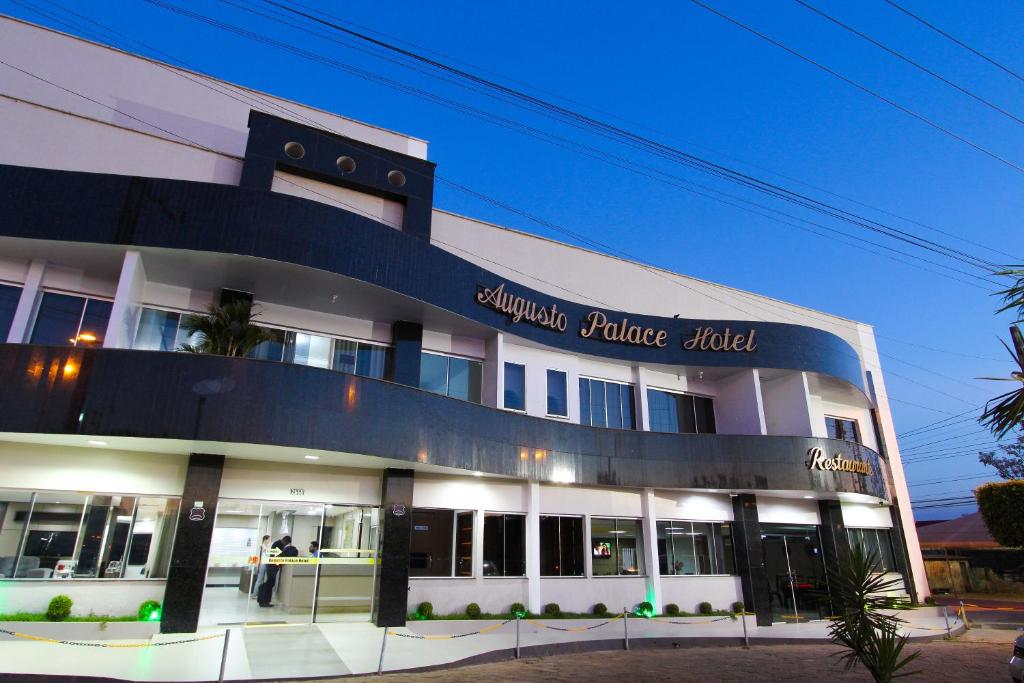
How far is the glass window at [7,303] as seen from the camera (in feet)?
50.9

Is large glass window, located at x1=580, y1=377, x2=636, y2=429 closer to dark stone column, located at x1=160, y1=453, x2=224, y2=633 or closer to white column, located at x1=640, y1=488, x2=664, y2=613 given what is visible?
white column, located at x1=640, y1=488, x2=664, y2=613

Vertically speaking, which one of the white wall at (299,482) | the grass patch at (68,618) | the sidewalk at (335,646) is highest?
the white wall at (299,482)

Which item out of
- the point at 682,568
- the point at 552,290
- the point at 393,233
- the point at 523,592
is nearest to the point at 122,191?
the point at 393,233

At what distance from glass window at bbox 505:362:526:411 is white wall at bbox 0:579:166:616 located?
1147 centimetres

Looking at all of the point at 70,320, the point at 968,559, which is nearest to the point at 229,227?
the point at 70,320

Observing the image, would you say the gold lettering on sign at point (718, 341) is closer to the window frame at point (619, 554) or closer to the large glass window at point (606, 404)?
the large glass window at point (606, 404)

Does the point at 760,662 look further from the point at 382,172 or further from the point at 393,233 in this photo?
the point at 382,172

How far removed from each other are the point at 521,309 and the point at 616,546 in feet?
30.6

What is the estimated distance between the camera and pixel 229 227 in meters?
15.8

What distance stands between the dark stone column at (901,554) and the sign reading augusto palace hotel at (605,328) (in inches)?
527

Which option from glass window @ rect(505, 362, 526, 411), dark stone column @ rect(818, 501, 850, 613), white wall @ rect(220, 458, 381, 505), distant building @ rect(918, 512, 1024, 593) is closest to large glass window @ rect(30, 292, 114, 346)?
white wall @ rect(220, 458, 381, 505)

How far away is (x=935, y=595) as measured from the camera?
3141 centimetres

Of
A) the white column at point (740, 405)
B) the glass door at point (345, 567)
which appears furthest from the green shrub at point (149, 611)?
the white column at point (740, 405)

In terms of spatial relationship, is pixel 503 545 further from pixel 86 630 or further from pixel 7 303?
pixel 7 303
